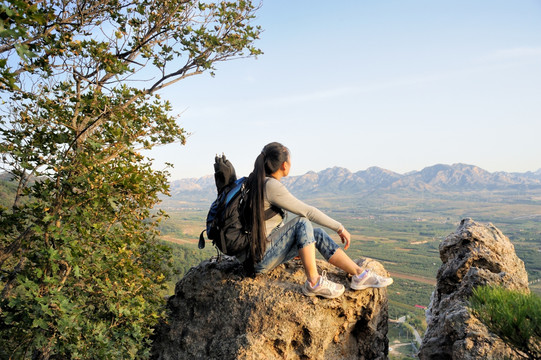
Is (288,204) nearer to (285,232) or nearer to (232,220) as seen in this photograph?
(285,232)

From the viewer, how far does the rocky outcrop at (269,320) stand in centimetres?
475

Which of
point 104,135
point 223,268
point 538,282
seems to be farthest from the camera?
point 538,282

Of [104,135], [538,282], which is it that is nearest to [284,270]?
[104,135]

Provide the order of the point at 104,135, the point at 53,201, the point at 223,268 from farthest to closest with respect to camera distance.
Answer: the point at 104,135, the point at 223,268, the point at 53,201

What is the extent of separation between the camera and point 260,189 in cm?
449

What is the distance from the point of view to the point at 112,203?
4.98 metres

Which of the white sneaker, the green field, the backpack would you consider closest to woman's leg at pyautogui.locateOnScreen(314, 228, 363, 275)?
the white sneaker

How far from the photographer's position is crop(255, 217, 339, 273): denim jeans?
4.58 metres

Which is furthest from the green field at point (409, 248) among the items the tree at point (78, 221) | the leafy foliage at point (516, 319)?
the leafy foliage at point (516, 319)

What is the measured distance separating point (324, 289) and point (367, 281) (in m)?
0.71

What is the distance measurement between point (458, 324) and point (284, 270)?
2547 mm

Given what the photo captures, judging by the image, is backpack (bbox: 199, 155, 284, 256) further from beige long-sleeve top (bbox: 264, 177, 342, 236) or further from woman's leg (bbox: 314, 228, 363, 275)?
woman's leg (bbox: 314, 228, 363, 275)

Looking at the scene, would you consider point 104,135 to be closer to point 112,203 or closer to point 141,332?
point 112,203

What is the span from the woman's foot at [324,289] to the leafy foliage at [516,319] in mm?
1736
